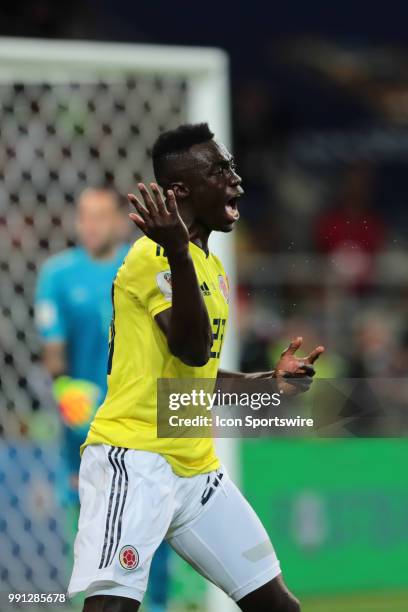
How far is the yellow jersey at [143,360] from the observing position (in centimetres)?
300

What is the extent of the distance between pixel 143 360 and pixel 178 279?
373 millimetres

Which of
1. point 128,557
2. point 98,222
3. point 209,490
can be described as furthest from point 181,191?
Answer: point 98,222

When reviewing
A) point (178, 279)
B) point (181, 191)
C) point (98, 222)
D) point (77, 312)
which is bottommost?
point (77, 312)

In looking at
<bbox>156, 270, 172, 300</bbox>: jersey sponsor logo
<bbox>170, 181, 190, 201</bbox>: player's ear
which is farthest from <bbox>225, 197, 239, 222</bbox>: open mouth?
<bbox>156, 270, 172, 300</bbox>: jersey sponsor logo

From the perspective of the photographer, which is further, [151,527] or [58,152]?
[58,152]

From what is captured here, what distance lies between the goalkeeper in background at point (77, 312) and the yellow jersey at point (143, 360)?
2166 mm

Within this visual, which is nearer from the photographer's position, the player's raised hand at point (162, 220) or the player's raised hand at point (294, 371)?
the player's raised hand at point (162, 220)

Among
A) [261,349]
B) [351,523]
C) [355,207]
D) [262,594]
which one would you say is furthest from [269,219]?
[262,594]

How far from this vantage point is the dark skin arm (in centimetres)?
268

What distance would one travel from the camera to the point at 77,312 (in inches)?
214

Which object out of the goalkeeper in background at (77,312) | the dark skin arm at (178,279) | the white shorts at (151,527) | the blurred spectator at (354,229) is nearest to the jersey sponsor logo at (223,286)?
the dark skin arm at (178,279)

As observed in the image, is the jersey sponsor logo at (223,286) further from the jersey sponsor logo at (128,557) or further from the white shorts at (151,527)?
the jersey sponsor logo at (128,557)

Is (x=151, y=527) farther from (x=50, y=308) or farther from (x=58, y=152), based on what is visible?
(x=58, y=152)

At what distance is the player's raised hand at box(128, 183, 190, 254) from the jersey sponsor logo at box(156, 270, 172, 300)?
0.73 ft
